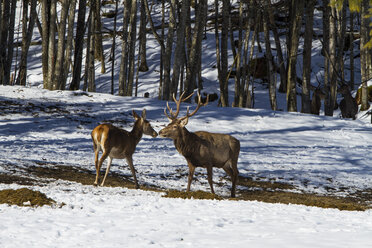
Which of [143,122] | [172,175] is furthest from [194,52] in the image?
[143,122]

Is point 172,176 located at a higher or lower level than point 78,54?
lower

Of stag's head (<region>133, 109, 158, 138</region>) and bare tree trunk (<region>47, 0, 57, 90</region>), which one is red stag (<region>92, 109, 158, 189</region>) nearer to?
stag's head (<region>133, 109, 158, 138</region>)

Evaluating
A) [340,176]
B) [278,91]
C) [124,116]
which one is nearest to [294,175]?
[340,176]

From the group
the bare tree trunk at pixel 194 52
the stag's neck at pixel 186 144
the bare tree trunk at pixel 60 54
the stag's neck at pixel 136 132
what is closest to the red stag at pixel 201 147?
the stag's neck at pixel 186 144

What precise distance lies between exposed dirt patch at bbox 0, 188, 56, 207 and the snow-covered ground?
0.80 ft

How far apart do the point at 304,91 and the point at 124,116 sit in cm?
791

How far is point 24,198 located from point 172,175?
230 inches

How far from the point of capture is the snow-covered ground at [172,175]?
17.2 feet

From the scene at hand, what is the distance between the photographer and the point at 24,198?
280 inches

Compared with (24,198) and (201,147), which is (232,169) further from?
(24,198)

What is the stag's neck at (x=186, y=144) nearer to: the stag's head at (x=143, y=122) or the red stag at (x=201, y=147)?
the red stag at (x=201, y=147)

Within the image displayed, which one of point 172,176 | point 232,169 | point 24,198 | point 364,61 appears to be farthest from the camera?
point 364,61

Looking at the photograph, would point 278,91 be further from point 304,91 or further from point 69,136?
point 69,136

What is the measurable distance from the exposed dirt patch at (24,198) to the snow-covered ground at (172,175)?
0.80ft
